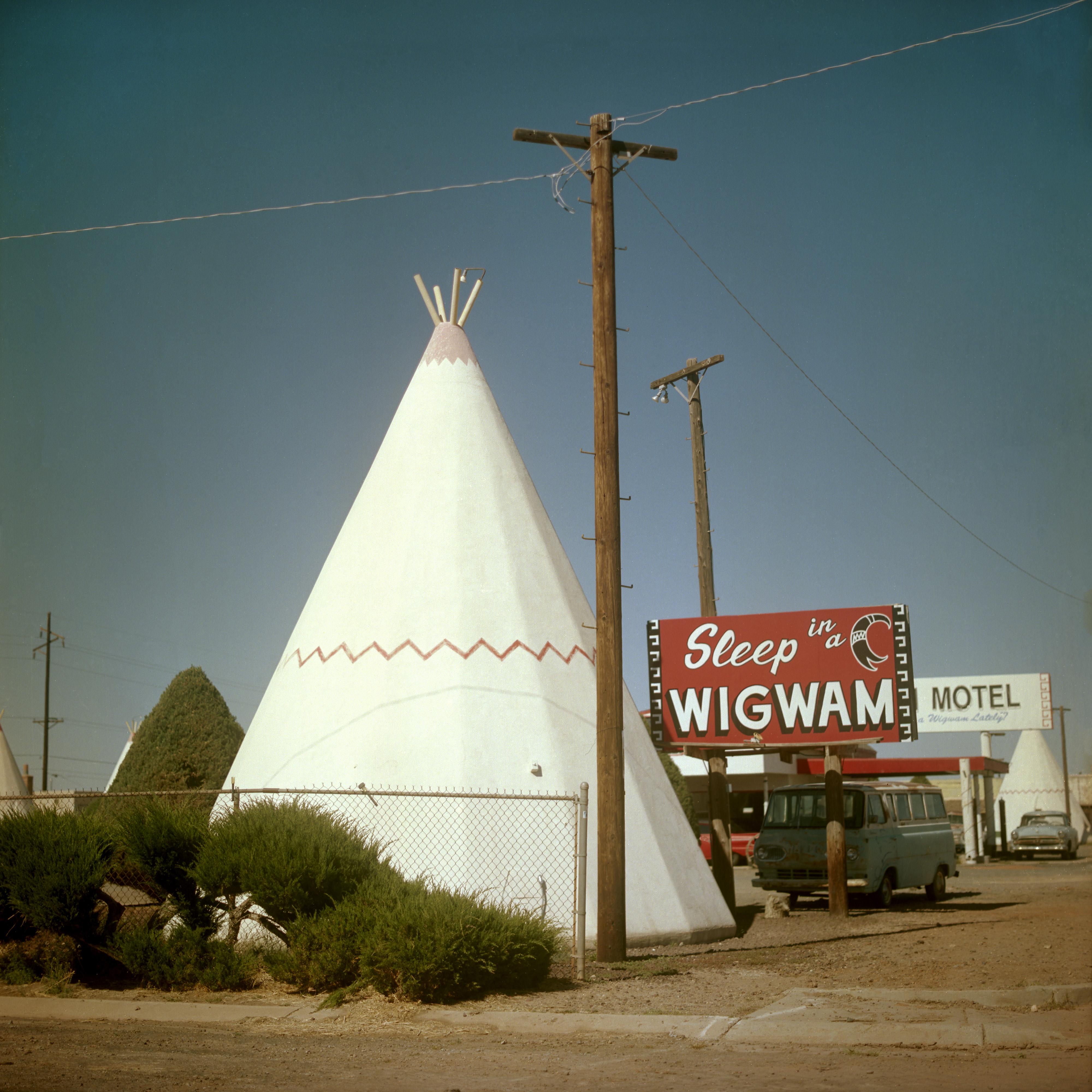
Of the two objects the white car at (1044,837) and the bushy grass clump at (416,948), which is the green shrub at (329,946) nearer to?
the bushy grass clump at (416,948)

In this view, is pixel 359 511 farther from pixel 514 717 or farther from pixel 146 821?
pixel 146 821

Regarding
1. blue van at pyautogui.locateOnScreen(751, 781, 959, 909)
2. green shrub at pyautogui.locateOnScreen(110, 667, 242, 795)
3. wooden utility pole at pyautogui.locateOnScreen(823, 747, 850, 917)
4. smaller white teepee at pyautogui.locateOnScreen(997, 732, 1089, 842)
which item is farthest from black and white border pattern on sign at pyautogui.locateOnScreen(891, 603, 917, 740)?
smaller white teepee at pyautogui.locateOnScreen(997, 732, 1089, 842)

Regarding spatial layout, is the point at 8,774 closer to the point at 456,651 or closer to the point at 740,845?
the point at 456,651

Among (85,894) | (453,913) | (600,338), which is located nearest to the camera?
(453,913)

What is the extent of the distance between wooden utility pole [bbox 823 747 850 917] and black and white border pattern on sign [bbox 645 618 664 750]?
189cm

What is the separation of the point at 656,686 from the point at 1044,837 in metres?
19.1

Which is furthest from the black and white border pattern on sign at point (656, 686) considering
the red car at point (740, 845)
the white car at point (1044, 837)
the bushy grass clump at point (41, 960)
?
the white car at point (1044, 837)

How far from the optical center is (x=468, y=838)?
30.6ft

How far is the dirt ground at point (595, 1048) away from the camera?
5.26 m

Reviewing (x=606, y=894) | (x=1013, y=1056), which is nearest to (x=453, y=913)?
(x=606, y=894)

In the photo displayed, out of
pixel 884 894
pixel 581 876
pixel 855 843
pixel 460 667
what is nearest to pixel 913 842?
pixel 884 894

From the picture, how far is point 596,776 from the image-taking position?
9758 millimetres

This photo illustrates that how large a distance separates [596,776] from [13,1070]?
519 cm

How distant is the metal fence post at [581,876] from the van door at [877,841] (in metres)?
7.31
